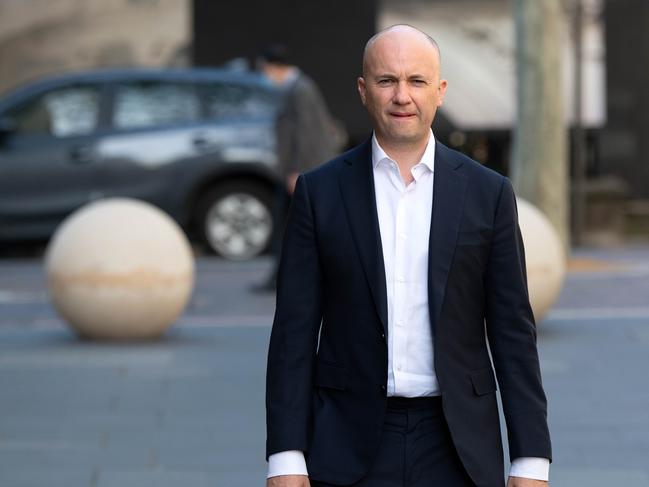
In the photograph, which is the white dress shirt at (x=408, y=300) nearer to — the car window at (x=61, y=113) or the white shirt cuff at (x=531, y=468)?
the white shirt cuff at (x=531, y=468)

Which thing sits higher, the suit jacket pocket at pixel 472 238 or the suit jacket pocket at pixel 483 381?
the suit jacket pocket at pixel 472 238

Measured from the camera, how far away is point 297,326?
3467 millimetres

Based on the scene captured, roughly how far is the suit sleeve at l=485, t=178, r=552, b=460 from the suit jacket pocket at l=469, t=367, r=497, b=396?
0.03m

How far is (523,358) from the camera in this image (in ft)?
11.3

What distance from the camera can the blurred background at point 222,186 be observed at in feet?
22.6

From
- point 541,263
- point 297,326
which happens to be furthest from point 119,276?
point 297,326

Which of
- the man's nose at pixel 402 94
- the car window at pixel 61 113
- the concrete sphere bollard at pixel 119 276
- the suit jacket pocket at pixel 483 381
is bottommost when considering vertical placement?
the suit jacket pocket at pixel 483 381

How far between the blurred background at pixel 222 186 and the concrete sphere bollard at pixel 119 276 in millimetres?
182

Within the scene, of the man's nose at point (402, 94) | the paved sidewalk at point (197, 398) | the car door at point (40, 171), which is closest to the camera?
the man's nose at point (402, 94)

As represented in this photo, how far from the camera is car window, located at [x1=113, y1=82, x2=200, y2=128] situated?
15.7m

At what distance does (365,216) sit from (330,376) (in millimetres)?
353

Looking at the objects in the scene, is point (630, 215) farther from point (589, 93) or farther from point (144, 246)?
point (144, 246)

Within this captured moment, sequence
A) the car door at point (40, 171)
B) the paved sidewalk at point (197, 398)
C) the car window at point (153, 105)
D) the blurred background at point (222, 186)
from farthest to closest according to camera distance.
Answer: the car window at point (153, 105)
the car door at point (40, 171)
the blurred background at point (222, 186)
the paved sidewalk at point (197, 398)

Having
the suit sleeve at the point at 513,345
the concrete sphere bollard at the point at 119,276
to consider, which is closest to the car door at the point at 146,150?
the concrete sphere bollard at the point at 119,276
